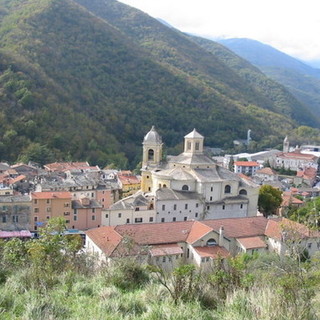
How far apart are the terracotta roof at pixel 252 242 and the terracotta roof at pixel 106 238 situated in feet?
25.4

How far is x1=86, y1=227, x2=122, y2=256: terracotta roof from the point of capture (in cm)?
2293

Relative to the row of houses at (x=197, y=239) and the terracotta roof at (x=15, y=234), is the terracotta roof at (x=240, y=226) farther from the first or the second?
the terracotta roof at (x=15, y=234)

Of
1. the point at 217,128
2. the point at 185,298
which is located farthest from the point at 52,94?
the point at 185,298

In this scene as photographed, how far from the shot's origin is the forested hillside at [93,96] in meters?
70.8

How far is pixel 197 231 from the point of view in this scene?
1054 inches

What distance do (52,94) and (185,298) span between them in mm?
78380

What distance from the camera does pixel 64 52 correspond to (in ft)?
333

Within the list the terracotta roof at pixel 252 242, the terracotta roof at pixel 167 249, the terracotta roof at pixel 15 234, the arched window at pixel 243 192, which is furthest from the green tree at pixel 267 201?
the terracotta roof at pixel 15 234

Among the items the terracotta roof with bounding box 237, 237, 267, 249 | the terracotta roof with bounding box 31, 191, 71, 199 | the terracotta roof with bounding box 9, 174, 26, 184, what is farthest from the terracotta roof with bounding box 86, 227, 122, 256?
the terracotta roof with bounding box 9, 174, 26, 184

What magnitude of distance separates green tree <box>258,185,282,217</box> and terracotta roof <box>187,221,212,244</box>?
13.1m

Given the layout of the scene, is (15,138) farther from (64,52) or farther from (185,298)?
(185,298)

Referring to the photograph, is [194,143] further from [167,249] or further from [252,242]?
[167,249]

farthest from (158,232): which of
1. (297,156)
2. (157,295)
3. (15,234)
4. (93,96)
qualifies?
(93,96)

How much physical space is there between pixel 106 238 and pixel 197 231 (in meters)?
5.68
